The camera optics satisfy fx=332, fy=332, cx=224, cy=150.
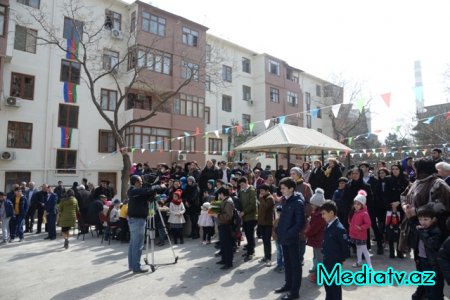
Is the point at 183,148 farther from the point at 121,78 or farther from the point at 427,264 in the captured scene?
the point at 427,264

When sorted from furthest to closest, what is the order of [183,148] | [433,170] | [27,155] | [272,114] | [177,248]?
[272,114] → [183,148] → [27,155] → [177,248] → [433,170]

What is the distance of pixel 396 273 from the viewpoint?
19.7ft

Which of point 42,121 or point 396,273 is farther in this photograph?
point 42,121

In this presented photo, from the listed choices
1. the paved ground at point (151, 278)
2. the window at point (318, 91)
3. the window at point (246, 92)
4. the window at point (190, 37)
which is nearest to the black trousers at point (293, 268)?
the paved ground at point (151, 278)

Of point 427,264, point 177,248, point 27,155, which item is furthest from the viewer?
point 27,155

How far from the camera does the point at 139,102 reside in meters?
25.9

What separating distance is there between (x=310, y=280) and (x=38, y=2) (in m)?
23.9

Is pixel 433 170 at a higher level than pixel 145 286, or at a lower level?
higher

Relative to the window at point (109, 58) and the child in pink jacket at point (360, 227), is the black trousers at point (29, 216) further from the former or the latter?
the window at point (109, 58)

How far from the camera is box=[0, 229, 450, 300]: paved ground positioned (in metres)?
5.55

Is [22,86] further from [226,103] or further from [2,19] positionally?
[226,103]

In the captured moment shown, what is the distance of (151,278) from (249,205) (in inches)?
105

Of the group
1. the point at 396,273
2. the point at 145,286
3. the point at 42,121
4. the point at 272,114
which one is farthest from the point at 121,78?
the point at 396,273

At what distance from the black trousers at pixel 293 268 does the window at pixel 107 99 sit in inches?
855
